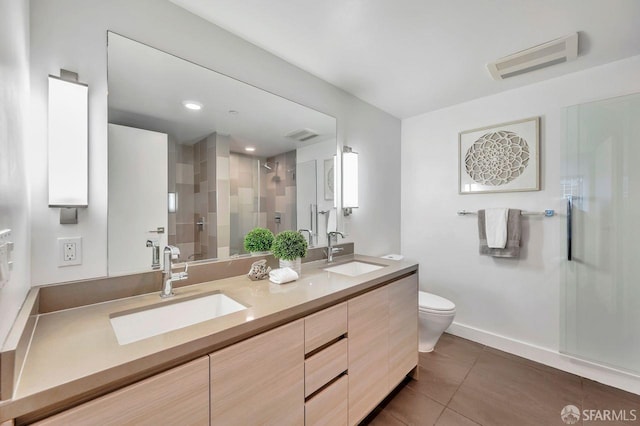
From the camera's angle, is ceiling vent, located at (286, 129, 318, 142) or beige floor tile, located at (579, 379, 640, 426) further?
ceiling vent, located at (286, 129, 318, 142)

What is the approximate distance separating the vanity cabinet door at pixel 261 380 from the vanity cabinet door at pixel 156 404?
0.05 m

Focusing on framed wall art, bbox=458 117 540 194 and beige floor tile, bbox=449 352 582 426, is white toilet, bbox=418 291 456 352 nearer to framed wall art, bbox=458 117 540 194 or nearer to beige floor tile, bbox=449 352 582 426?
beige floor tile, bbox=449 352 582 426

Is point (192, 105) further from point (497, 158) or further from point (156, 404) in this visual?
point (497, 158)

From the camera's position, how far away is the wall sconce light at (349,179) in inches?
93.0

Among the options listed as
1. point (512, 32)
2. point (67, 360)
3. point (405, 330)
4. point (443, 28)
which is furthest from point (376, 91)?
point (67, 360)

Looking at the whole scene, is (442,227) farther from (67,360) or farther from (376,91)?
(67,360)

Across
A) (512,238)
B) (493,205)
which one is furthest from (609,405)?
(493,205)

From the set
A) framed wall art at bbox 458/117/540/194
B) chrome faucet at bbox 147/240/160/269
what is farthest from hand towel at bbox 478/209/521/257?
chrome faucet at bbox 147/240/160/269

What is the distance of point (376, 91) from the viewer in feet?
7.88

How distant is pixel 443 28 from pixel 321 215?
4.90 feet

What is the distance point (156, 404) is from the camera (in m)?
0.78

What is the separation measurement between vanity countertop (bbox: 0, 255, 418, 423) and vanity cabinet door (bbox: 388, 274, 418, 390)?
1.61 feet

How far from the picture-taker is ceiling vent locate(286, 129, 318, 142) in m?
2.03

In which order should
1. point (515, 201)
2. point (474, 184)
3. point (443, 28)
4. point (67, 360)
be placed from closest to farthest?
point (67, 360) → point (443, 28) → point (515, 201) → point (474, 184)
